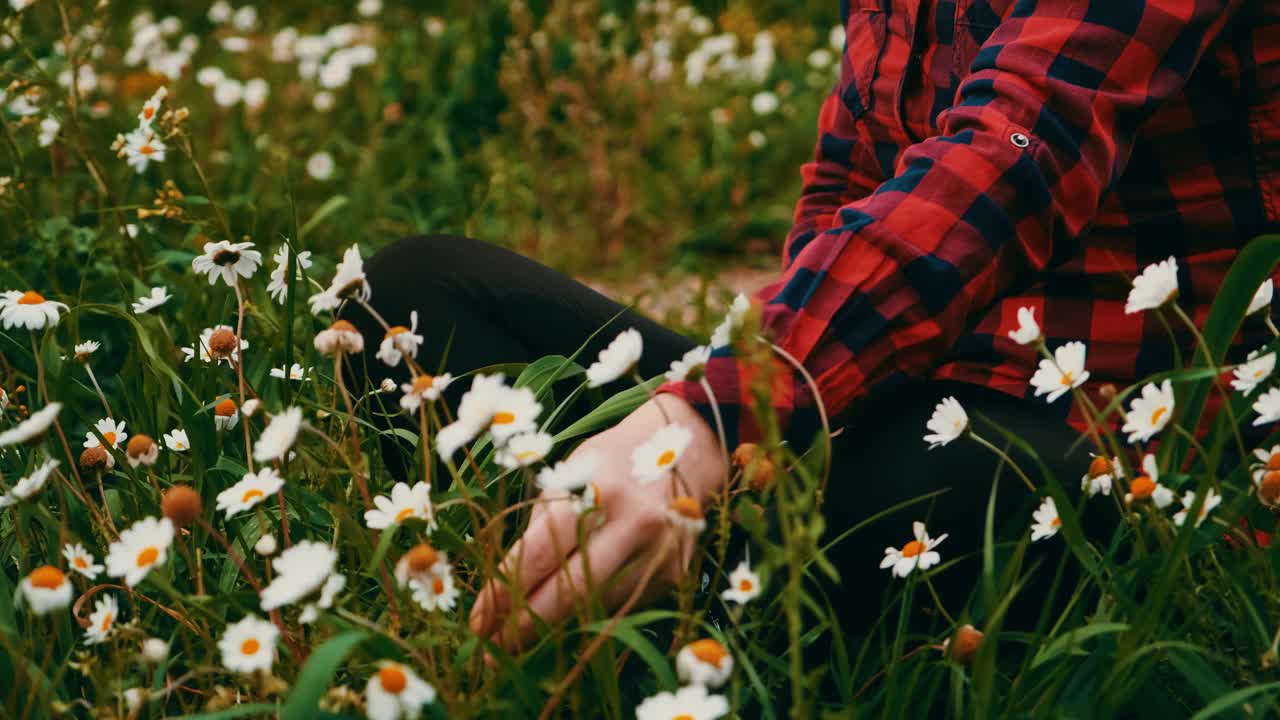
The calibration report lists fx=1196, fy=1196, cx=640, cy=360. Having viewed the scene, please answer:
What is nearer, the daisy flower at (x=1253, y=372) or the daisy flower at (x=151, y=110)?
the daisy flower at (x=1253, y=372)

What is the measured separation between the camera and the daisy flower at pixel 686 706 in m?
0.72

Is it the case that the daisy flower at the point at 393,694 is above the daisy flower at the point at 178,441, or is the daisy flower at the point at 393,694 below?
above

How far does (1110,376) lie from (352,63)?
2.88 metres

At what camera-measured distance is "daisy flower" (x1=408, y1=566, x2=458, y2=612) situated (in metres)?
0.77

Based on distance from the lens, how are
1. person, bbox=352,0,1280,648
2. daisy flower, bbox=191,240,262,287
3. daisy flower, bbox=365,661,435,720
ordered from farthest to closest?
daisy flower, bbox=191,240,262,287, person, bbox=352,0,1280,648, daisy flower, bbox=365,661,435,720

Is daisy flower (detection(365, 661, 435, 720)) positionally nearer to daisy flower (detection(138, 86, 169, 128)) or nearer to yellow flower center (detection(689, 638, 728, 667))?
yellow flower center (detection(689, 638, 728, 667))

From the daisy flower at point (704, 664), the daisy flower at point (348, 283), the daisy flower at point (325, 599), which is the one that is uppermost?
the daisy flower at point (348, 283)

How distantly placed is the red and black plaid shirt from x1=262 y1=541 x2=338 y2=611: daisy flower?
1.05ft

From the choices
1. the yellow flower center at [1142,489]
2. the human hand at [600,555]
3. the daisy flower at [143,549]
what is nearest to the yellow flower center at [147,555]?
the daisy flower at [143,549]

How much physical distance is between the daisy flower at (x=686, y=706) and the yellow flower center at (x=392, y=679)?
0.49ft

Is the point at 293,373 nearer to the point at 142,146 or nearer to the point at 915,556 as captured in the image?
the point at 142,146

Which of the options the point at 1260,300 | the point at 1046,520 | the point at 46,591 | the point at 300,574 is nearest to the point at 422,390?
the point at 300,574

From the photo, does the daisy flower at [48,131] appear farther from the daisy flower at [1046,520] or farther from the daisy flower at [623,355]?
the daisy flower at [1046,520]

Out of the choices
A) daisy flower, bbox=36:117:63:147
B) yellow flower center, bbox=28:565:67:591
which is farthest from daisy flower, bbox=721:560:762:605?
daisy flower, bbox=36:117:63:147
